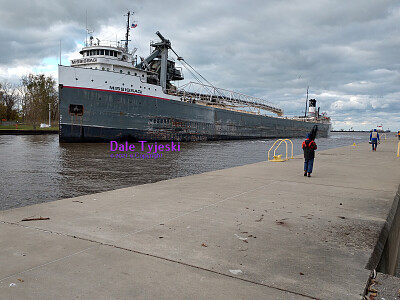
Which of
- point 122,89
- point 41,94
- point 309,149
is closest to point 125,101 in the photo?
point 122,89

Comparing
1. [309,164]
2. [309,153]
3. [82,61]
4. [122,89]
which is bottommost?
[309,164]

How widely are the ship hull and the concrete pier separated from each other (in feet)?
79.0

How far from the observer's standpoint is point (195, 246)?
151 inches

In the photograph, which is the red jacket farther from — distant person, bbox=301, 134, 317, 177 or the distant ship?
the distant ship

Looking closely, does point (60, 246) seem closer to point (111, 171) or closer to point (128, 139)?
point (111, 171)

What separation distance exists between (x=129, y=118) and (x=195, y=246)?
2889cm

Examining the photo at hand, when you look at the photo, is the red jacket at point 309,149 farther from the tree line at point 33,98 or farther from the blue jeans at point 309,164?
the tree line at point 33,98

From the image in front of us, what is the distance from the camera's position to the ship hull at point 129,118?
28.7 metres

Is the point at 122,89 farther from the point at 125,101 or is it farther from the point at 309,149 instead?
the point at 309,149

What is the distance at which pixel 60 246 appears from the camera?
370 cm

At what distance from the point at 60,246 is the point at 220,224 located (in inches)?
87.8

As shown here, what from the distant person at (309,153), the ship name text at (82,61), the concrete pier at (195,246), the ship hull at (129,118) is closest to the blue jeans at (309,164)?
the distant person at (309,153)

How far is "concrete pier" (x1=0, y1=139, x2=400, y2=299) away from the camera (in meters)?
2.80

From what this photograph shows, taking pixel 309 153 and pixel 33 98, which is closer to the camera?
pixel 309 153
